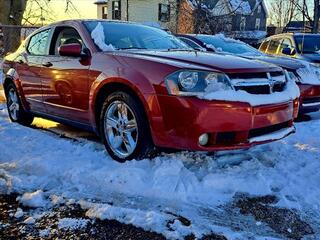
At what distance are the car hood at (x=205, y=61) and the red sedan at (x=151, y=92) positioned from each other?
10 millimetres

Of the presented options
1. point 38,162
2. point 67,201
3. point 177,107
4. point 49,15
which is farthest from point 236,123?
point 49,15

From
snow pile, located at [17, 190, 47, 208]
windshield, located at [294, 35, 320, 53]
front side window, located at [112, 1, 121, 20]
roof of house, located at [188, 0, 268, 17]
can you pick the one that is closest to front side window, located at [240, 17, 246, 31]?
roof of house, located at [188, 0, 268, 17]

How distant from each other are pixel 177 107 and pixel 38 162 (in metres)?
1.59

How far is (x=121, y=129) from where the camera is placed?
4582mm

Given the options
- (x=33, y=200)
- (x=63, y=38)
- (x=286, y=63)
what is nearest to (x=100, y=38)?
(x=63, y=38)

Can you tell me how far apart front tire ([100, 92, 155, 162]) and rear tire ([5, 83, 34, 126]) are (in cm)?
230

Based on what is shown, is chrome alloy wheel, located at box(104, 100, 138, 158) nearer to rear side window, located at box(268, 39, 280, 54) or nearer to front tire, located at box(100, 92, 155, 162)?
front tire, located at box(100, 92, 155, 162)

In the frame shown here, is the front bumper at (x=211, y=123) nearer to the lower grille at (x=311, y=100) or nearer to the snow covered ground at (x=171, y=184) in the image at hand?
the snow covered ground at (x=171, y=184)

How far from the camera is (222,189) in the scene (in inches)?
151

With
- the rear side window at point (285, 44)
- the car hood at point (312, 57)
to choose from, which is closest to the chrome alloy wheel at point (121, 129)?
the car hood at point (312, 57)

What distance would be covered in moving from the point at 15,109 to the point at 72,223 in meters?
3.98

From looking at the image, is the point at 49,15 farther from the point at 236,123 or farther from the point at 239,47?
the point at 236,123

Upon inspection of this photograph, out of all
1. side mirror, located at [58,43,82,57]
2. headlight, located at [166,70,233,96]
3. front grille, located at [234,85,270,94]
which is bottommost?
front grille, located at [234,85,270,94]

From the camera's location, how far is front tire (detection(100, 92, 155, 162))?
4.29m
